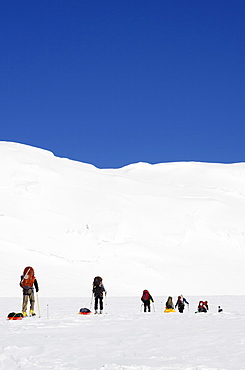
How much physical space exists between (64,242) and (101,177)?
19.4m

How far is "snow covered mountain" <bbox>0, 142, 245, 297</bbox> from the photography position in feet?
129

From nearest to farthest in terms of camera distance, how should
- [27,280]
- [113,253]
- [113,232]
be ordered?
[27,280] < [113,253] < [113,232]

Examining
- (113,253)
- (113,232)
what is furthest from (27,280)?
(113,232)

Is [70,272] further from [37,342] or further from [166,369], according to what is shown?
[166,369]

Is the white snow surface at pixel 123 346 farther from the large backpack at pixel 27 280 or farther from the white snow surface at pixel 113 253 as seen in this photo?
the large backpack at pixel 27 280

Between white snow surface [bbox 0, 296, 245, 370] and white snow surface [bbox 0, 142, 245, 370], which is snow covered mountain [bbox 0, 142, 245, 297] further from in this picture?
white snow surface [bbox 0, 296, 245, 370]

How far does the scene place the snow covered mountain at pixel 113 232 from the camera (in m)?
39.2

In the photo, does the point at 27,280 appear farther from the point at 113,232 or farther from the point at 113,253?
the point at 113,232

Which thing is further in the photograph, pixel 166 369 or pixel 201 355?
pixel 201 355

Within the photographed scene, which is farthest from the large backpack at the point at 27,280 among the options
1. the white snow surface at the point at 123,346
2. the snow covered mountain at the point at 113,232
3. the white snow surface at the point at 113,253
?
the snow covered mountain at the point at 113,232

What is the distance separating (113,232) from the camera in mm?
48219

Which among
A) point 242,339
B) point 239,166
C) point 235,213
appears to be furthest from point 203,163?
point 242,339

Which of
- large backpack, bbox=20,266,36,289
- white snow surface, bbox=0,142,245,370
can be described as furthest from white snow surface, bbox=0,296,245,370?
large backpack, bbox=20,266,36,289

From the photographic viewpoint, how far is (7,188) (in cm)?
5481
